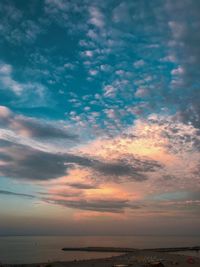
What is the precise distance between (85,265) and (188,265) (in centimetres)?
2178

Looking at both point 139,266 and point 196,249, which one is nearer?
point 139,266

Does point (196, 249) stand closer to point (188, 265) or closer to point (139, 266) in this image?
point (188, 265)

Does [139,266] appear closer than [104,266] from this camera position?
Yes

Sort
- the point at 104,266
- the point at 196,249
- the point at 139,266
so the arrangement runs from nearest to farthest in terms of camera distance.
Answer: the point at 139,266, the point at 104,266, the point at 196,249

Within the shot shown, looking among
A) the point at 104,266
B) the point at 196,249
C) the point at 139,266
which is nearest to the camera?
the point at 139,266

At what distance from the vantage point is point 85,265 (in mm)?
61438

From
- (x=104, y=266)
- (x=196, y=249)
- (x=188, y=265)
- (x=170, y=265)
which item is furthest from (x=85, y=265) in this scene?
(x=196, y=249)

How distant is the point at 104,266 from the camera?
191 ft

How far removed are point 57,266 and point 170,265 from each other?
2311cm

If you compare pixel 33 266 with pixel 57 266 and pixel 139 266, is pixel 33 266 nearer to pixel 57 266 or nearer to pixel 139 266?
pixel 57 266

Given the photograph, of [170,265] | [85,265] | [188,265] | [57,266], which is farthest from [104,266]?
[188,265]

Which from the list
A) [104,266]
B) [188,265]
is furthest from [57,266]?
[188,265]

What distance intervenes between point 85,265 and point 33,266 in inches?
436

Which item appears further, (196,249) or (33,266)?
(196,249)
